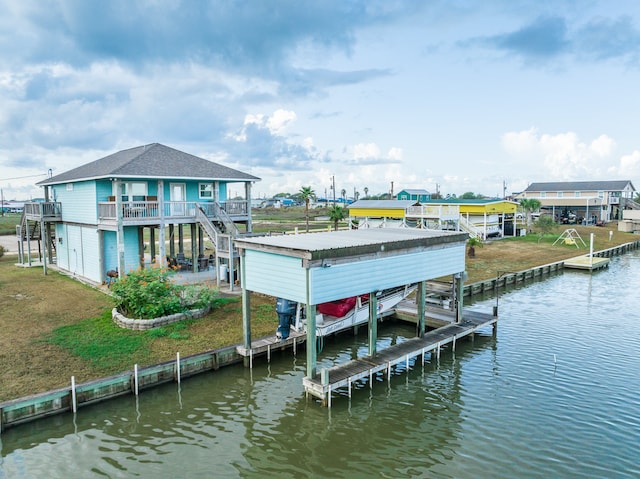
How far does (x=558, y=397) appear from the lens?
48.8ft

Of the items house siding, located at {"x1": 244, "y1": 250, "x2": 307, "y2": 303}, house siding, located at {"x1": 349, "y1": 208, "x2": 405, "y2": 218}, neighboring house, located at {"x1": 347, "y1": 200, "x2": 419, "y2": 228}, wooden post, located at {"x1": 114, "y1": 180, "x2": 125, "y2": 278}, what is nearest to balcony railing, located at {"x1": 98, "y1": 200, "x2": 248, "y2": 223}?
wooden post, located at {"x1": 114, "y1": 180, "x2": 125, "y2": 278}

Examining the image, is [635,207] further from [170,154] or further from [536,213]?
[170,154]

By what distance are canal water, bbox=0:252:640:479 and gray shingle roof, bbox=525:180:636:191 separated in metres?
71.9

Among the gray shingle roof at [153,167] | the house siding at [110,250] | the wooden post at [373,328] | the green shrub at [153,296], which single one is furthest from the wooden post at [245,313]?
the house siding at [110,250]

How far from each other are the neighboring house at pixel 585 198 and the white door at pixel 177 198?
66.5 metres

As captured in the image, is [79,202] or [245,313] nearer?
[245,313]

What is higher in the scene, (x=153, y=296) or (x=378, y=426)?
(x=153, y=296)

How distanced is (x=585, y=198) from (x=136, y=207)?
74.5 m

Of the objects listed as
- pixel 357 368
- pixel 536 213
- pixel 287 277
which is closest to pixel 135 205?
pixel 287 277

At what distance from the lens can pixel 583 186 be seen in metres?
83.2

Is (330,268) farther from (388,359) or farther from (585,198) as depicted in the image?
(585,198)

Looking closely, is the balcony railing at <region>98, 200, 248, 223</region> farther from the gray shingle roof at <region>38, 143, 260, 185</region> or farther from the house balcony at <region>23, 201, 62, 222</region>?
the house balcony at <region>23, 201, 62, 222</region>

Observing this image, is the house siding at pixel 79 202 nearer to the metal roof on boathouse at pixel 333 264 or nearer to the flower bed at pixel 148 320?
the flower bed at pixel 148 320

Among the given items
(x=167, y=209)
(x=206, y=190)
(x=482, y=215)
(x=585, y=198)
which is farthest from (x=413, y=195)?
(x=167, y=209)
